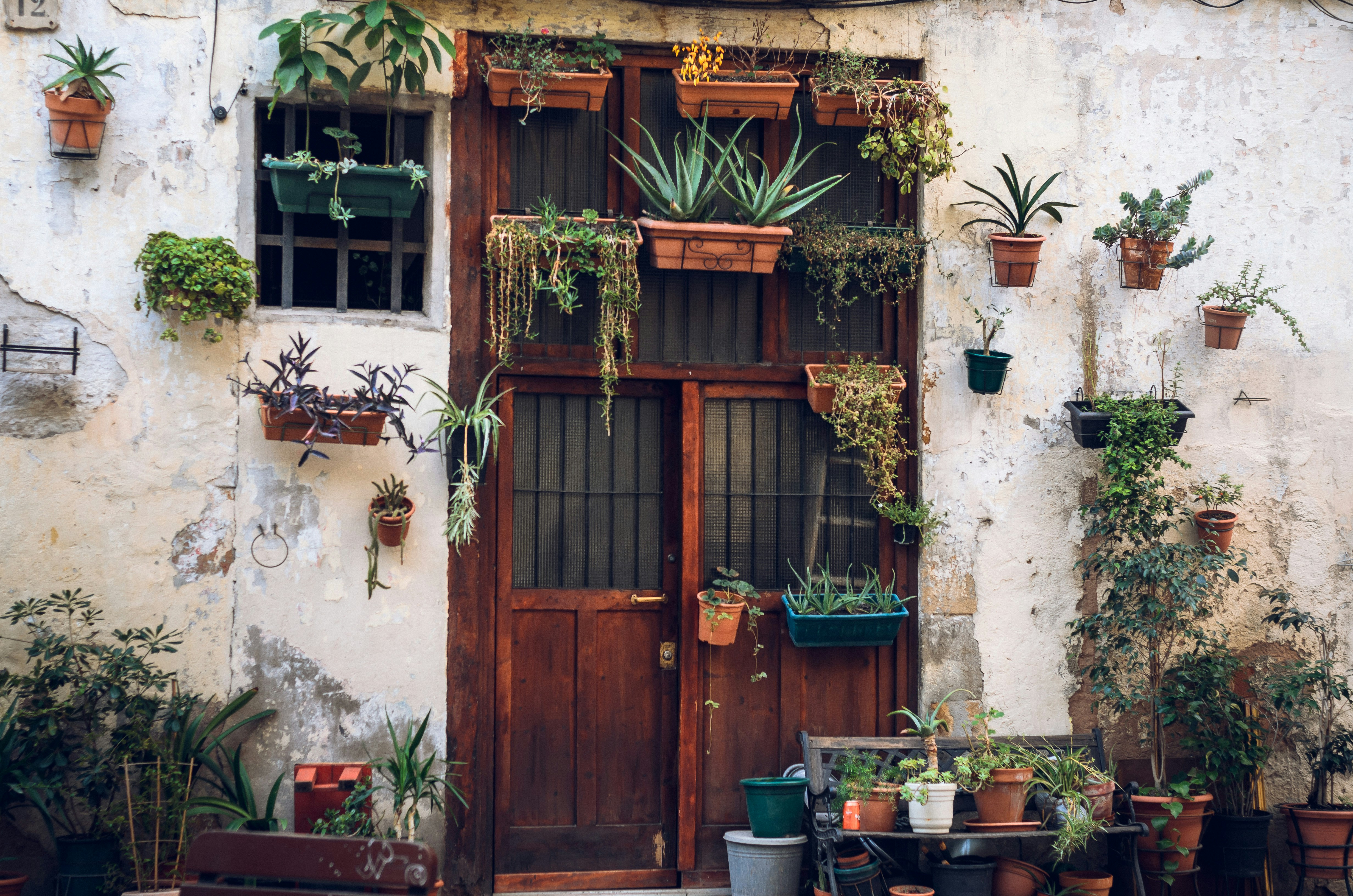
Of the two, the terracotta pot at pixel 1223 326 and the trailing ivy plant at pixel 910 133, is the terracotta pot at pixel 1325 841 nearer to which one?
the terracotta pot at pixel 1223 326

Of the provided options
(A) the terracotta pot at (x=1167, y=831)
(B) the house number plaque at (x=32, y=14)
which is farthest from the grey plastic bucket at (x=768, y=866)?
(B) the house number plaque at (x=32, y=14)

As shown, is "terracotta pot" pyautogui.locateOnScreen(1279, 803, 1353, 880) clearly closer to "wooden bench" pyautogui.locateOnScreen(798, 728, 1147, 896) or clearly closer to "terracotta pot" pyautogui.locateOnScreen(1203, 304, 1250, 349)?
"wooden bench" pyautogui.locateOnScreen(798, 728, 1147, 896)

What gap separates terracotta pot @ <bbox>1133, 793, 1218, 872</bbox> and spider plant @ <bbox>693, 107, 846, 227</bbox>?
319 centimetres

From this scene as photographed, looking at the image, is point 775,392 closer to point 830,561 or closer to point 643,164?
point 830,561

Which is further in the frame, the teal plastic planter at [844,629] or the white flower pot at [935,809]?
the teal plastic planter at [844,629]

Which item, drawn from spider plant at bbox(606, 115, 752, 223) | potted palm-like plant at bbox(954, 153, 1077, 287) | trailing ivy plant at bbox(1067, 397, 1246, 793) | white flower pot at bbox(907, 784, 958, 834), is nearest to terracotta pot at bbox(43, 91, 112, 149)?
spider plant at bbox(606, 115, 752, 223)

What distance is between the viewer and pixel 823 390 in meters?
5.13

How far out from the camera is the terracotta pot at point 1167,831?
4.89 m

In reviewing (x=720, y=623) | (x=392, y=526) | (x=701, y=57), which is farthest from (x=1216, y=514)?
(x=392, y=526)

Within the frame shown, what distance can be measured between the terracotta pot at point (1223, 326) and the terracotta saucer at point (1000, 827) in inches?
100

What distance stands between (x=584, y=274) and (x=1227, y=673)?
11.9 ft

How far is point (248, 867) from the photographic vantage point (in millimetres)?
3070

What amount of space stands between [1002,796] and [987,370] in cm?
197

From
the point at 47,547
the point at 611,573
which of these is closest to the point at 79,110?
the point at 47,547
